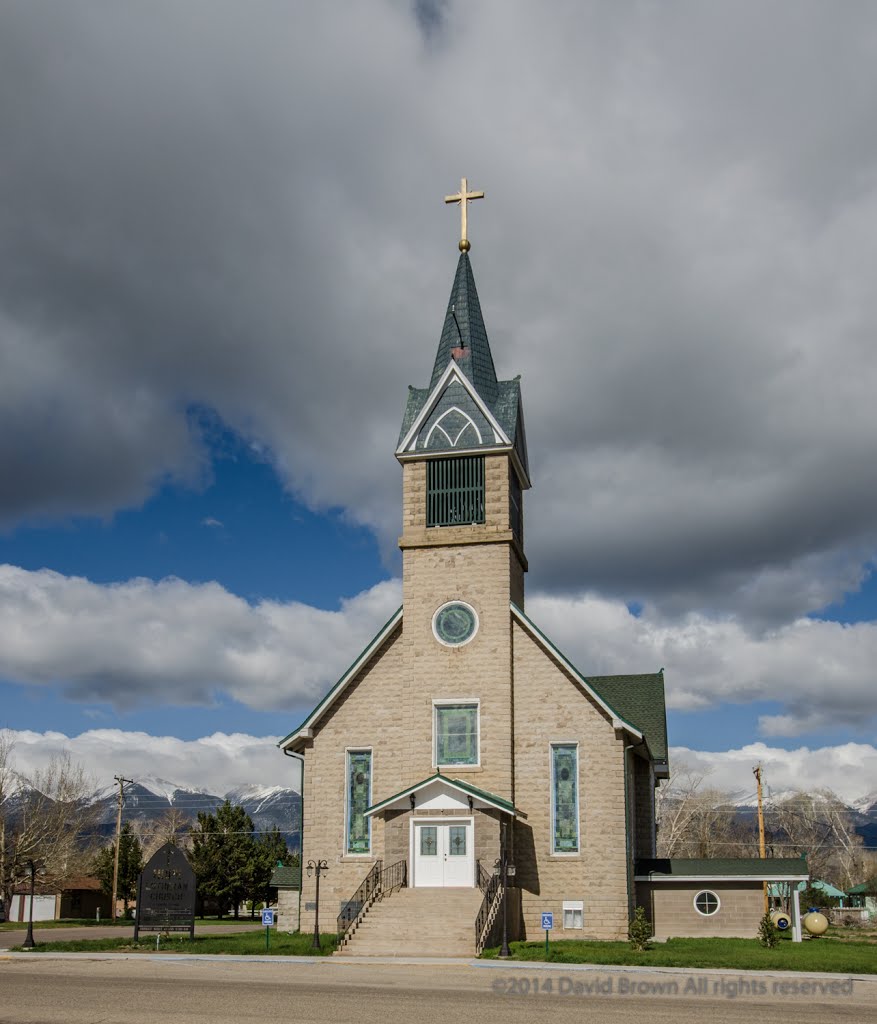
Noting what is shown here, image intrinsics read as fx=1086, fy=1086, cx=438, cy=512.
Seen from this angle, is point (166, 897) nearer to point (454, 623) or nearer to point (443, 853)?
point (443, 853)

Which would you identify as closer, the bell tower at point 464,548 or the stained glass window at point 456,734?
the stained glass window at point 456,734

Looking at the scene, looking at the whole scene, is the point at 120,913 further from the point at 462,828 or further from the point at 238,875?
the point at 462,828

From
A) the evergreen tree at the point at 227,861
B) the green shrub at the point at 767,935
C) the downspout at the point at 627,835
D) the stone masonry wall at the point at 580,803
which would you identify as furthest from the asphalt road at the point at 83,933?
the green shrub at the point at 767,935

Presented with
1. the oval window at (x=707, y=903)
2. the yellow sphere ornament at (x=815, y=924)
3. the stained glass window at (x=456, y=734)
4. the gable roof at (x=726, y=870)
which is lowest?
the yellow sphere ornament at (x=815, y=924)

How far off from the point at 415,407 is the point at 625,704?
16056mm

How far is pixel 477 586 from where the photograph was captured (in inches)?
1465

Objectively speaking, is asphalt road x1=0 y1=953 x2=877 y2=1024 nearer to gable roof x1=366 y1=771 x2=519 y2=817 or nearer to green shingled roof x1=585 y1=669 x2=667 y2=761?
gable roof x1=366 y1=771 x2=519 y2=817

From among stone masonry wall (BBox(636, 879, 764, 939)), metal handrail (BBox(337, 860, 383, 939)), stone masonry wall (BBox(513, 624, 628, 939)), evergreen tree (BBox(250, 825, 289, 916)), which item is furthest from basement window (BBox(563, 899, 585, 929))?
evergreen tree (BBox(250, 825, 289, 916))

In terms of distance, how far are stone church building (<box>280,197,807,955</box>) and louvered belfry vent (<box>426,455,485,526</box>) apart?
0.05 m

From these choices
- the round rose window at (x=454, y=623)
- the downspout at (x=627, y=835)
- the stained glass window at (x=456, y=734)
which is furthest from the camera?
the round rose window at (x=454, y=623)

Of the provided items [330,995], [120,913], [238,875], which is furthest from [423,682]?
[120,913]

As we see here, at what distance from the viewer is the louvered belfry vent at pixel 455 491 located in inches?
1502

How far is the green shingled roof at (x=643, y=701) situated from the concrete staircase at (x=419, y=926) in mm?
14232

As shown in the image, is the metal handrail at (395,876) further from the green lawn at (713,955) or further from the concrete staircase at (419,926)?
the green lawn at (713,955)
